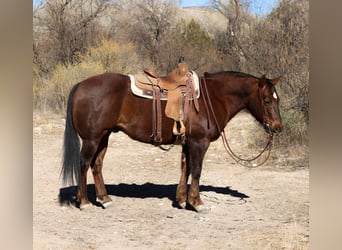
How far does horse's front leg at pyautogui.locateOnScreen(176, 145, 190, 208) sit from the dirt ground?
3cm

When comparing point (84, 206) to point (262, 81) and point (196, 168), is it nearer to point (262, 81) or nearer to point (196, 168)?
point (196, 168)

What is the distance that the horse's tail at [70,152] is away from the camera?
3.39 metres

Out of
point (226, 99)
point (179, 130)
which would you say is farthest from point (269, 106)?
point (179, 130)

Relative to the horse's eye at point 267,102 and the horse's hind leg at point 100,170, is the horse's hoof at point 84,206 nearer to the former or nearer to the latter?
the horse's hind leg at point 100,170

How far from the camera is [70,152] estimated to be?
11.2 ft

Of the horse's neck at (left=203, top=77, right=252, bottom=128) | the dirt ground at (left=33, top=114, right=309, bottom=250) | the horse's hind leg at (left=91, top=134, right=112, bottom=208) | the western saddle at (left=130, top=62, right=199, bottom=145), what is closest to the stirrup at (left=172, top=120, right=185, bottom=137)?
the western saddle at (left=130, top=62, right=199, bottom=145)

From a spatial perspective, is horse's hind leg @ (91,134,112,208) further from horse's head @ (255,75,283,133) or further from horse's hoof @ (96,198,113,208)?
horse's head @ (255,75,283,133)

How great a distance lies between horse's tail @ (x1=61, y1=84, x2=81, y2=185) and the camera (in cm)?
339

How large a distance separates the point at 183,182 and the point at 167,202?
0.49 ft

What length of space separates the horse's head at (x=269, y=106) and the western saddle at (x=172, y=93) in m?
0.38
